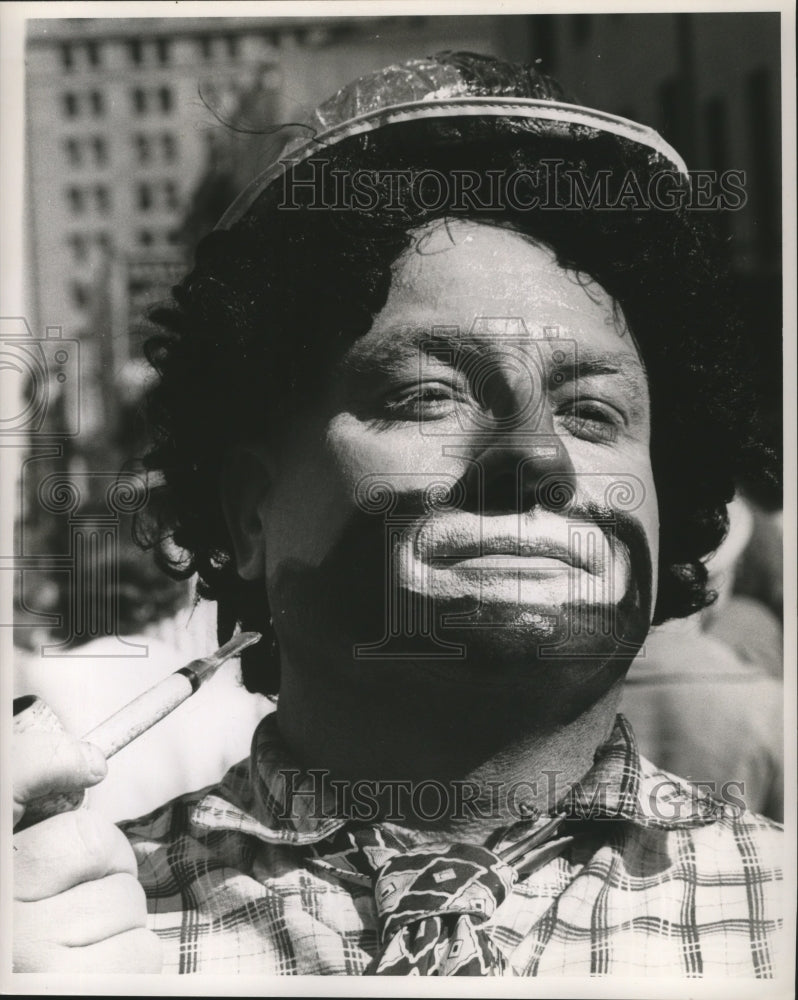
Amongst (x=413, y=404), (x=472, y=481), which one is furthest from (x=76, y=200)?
(x=472, y=481)

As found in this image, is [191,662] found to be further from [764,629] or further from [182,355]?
[764,629]

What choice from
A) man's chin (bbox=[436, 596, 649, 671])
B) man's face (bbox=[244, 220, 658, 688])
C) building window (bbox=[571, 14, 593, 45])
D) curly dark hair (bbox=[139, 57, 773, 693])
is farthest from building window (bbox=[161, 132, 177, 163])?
man's chin (bbox=[436, 596, 649, 671])

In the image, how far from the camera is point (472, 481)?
2900 millimetres

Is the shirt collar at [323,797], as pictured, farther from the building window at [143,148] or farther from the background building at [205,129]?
the building window at [143,148]

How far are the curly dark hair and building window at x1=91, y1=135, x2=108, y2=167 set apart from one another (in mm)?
389

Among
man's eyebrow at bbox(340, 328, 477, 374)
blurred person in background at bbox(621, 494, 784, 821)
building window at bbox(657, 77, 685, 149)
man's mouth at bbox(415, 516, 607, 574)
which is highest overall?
building window at bbox(657, 77, 685, 149)

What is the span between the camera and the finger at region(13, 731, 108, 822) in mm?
2996

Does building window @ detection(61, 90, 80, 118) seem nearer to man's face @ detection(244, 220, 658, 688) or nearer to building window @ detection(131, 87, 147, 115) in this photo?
building window @ detection(131, 87, 147, 115)

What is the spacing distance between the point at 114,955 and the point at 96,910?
0.45 feet

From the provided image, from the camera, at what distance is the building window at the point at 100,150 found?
3100 mm

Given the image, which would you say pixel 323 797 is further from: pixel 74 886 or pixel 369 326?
pixel 369 326

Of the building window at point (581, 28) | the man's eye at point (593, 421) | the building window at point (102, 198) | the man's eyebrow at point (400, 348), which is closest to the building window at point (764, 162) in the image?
the building window at point (581, 28)

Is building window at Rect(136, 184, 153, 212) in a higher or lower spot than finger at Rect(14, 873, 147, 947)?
higher

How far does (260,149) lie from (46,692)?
5.09 feet
